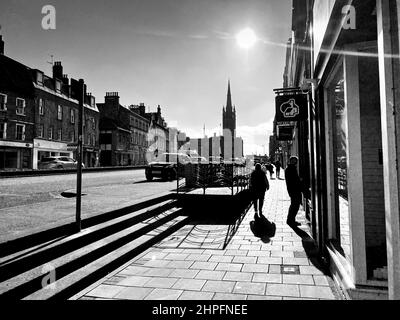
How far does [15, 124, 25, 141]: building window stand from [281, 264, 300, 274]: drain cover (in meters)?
33.7

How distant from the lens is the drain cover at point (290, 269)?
4.84 meters

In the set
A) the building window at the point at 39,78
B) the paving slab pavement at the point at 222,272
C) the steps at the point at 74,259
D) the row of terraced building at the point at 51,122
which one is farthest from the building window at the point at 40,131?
the paving slab pavement at the point at 222,272

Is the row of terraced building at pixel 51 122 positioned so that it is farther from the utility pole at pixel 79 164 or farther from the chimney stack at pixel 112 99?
the utility pole at pixel 79 164

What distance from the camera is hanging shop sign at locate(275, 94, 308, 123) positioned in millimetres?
7414

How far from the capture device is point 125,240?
6.00 m

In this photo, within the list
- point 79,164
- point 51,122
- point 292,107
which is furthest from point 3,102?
point 292,107

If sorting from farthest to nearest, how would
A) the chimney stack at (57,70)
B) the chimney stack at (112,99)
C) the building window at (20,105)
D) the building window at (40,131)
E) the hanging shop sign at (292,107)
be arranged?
the chimney stack at (112,99)
the chimney stack at (57,70)
the building window at (40,131)
the building window at (20,105)
the hanging shop sign at (292,107)

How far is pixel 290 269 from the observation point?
4.98 metres

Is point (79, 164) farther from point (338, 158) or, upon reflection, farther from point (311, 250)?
point (311, 250)

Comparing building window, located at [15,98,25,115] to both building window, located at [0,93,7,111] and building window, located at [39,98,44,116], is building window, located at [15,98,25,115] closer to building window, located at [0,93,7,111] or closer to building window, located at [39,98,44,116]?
building window, located at [0,93,7,111]

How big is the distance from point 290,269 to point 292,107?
421 cm

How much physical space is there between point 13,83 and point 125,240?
3232 cm

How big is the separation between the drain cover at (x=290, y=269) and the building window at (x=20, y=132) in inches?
→ 1327

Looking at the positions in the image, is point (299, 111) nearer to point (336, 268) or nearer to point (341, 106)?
point (341, 106)
